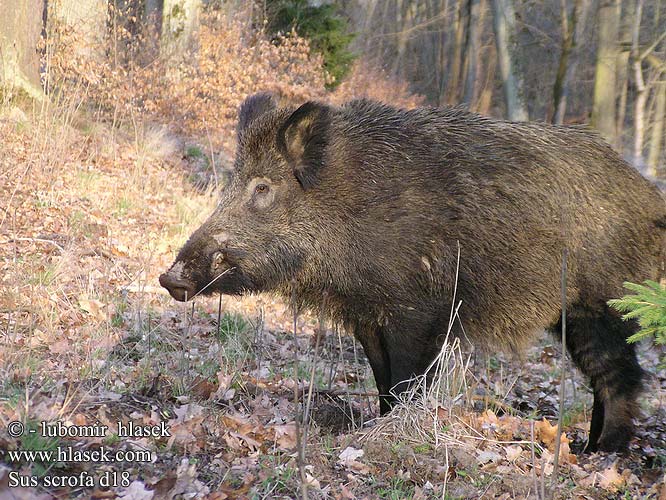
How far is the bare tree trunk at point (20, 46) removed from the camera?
10656 millimetres

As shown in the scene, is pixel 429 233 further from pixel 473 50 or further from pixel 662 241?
pixel 473 50

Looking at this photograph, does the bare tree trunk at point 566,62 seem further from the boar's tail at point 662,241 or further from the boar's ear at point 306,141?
the boar's ear at point 306,141

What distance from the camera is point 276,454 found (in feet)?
12.8

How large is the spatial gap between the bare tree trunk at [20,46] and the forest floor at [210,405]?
2060 millimetres

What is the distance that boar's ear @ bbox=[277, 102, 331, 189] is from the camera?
5031mm

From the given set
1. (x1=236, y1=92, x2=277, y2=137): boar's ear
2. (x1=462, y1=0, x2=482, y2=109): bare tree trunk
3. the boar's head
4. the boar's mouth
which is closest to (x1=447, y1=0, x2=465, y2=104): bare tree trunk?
(x1=462, y1=0, x2=482, y2=109): bare tree trunk

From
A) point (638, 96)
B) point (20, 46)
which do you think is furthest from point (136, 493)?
point (638, 96)

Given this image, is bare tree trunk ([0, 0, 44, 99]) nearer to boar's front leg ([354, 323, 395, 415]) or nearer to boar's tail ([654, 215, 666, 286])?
boar's front leg ([354, 323, 395, 415])

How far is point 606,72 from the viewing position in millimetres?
13414

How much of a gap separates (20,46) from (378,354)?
8638mm

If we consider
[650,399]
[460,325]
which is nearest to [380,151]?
[460,325]

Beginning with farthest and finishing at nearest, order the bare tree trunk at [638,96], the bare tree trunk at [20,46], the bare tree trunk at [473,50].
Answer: the bare tree trunk at [473,50] < the bare tree trunk at [638,96] < the bare tree trunk at [20,46]

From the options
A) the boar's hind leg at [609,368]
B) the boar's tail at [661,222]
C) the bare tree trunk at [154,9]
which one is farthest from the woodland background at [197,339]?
the boar's tail at [661,222]

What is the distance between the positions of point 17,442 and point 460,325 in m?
2.95
